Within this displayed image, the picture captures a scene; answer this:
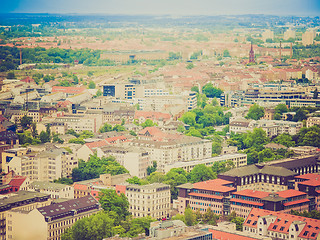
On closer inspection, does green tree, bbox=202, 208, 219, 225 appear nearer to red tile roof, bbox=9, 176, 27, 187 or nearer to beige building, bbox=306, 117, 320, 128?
red tile roof, bbox=9, 176, 27, 187

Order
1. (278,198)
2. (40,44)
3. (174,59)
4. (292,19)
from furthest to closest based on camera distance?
(292,19)
(174,59)
(40,44)
(278,198)

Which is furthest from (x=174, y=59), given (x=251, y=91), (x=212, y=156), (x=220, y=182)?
(x=220, y=182)

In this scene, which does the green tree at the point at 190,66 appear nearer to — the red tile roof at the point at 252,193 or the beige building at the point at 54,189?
the beige building at the point at 54,189

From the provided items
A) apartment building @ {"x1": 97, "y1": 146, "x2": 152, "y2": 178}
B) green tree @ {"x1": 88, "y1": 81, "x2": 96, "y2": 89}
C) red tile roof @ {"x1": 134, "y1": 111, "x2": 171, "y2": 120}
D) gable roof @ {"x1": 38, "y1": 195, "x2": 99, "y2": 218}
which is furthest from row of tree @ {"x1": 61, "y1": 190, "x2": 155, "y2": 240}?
green tree @ {"x1": 88, "y1": 81, "x2": 96, "y2": 89}

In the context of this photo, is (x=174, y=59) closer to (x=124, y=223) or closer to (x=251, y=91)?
(x=251, y=91)

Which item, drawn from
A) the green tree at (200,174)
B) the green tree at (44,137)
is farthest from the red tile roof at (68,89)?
the green tree at (200,174)

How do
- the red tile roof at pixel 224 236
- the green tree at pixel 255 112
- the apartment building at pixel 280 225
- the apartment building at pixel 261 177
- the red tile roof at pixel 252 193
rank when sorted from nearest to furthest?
the red tile roof at pixel 224 236
the apartment building at pixel 280 225
the red tile roof at pixel 252 193
the apartment building at pixel 261 177
the green tree at pixel 255 112
